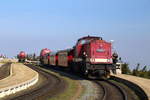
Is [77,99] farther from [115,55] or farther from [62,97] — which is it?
[115,55]

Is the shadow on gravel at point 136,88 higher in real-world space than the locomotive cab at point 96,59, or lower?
lower

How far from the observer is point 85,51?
25.7m

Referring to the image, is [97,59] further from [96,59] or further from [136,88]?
[136,88]

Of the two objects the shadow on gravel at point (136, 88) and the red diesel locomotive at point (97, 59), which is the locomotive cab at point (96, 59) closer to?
the red diesel locomotive at point (97, 59)

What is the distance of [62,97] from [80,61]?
10.8 meters

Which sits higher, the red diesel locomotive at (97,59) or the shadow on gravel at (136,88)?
the red diesel locomotive at (97,59)

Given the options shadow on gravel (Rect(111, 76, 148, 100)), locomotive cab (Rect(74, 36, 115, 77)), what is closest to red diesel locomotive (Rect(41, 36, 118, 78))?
locomotive cab (Rect(74, 36, 115, 77))

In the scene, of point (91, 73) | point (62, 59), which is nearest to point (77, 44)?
point (91, 73)

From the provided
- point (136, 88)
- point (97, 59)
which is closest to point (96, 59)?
point (97, 59)

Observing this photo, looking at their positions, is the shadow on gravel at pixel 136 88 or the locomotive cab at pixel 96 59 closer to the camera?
the shadow on gravel at pixel 136 88

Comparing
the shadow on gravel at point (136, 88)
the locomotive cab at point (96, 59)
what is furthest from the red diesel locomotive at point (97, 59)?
the shadow on gravel at point (136, 88)

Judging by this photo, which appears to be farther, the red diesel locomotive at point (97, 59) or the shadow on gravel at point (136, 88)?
the red diesel locomotive at point (97, 59)

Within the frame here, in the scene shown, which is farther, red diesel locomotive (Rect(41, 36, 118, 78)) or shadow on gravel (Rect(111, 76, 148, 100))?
red diesel locomotive (Rect(41, 36, 118, 78))

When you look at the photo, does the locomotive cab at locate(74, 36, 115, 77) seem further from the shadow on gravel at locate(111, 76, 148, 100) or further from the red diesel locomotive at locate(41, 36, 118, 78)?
the shadow on gravel at locate(111, 76, 148, 100)
